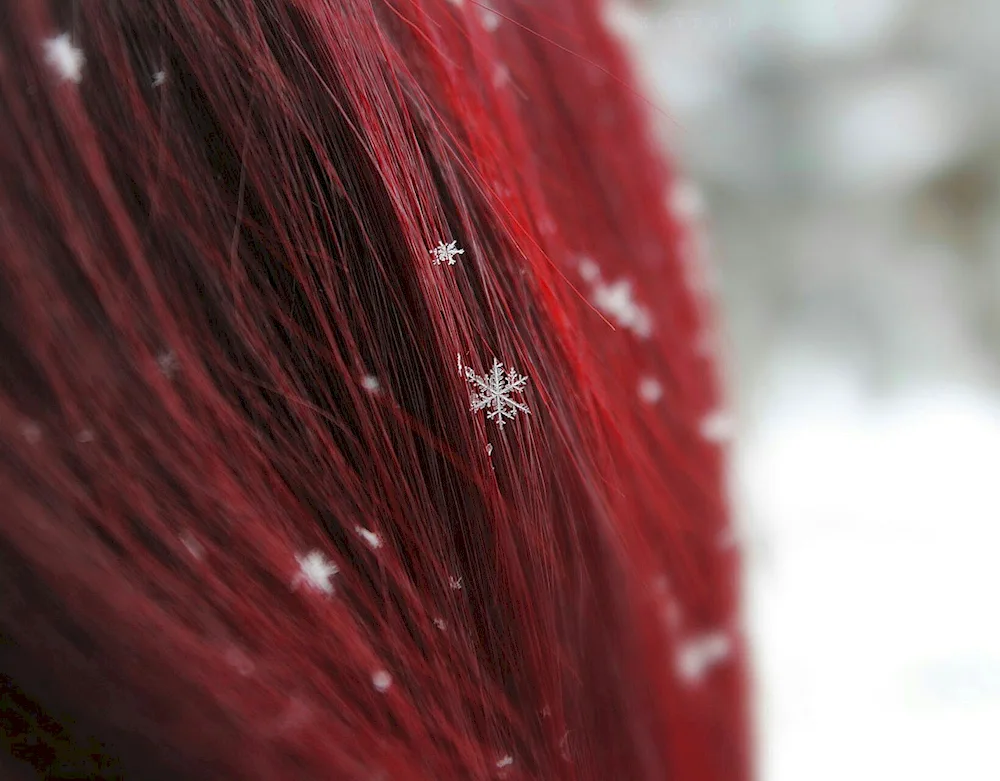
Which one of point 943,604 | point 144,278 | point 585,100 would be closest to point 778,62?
point 585,100

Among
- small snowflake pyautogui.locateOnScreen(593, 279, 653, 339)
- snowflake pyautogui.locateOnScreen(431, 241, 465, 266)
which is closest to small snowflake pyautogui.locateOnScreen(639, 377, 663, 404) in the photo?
small snowflake pyautogui.locateOnScreen(593, 279, 653, 339)

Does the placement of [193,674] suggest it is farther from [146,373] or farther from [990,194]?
[990,194]

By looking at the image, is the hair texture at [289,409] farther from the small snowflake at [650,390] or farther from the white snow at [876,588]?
the white snow at [876,588]

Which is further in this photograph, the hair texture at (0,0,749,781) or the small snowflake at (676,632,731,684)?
the small snowflake at (676,632,731,684)

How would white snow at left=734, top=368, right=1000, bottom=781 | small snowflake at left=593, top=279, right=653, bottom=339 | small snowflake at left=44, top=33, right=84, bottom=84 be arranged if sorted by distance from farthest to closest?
white snow at left=734, top=368, right=1000, bottom=781 < small snowflake at left=593, top=279, right=653, bottom=339 < small snowflake at left=44, top=33, right=84, bottom=84

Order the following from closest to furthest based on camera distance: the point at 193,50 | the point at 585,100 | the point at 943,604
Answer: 1. the point at 193,50
2. the point at 585,100
3. the point at 943,604

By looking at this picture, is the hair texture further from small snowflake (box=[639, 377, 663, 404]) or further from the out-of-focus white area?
the out-of-focus white area
